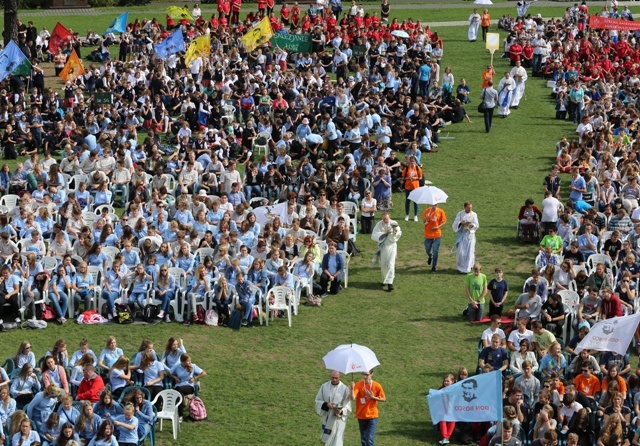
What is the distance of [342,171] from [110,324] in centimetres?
795

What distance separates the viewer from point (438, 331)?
78.2 ft

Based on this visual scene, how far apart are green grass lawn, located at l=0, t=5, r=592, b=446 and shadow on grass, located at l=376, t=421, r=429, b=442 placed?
3 cm

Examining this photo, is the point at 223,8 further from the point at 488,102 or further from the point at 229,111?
the point at 488,102

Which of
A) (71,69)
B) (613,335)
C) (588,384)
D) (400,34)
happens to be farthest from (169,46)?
(613,335)

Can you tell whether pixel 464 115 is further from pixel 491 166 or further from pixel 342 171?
pixel 342 171

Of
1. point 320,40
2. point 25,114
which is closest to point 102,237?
point 25,114

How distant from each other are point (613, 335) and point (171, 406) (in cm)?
639

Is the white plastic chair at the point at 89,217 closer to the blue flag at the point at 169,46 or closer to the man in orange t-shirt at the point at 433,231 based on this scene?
the man in orange t-shirt at the point at 433,231

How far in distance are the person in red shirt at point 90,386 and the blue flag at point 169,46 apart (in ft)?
66.7

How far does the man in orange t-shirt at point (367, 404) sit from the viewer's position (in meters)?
18.4

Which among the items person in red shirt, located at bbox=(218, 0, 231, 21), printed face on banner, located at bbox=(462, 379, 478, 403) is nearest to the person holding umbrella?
printed face on banner, located at bbox=(462, 379, 478, 403)


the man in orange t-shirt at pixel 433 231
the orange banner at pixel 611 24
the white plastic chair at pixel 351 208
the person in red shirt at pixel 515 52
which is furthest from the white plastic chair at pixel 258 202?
the orange banner at pixel 611 24

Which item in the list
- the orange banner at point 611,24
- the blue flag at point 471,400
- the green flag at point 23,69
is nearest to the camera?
the blue flag at point 471,400

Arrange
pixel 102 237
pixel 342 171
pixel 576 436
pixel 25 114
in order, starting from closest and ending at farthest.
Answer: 1. pixel 576 436
2. pixel 102 237
3. pixel 342 171
4. pixel 25 114
